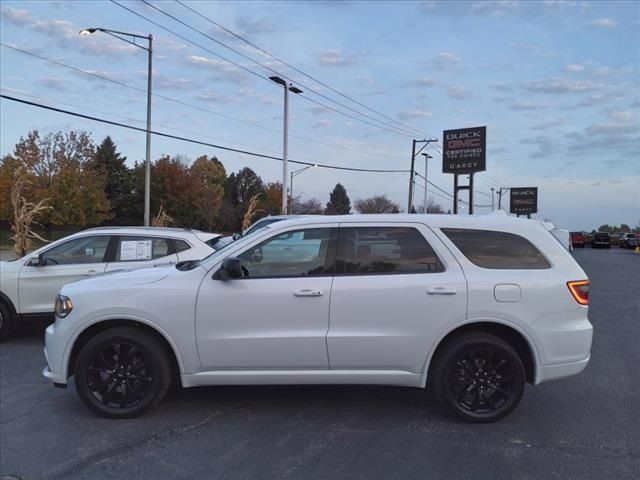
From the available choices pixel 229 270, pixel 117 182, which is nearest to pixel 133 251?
pixel 229 270

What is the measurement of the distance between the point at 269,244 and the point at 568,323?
8.53ft

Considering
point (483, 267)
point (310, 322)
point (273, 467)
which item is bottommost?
point (273, 467)

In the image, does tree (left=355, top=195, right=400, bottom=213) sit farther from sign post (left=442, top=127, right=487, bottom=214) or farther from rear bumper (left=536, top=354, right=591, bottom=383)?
rear bumper (left=536, top=354, right=591, bottom=383)

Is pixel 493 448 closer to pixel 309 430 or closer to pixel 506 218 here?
pixel 309 430

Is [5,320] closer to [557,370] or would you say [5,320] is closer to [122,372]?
[122,372]

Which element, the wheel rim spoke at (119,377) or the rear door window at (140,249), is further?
the rear door window at (140,249)

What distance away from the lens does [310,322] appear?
468 cm

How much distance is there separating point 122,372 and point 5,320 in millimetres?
4079

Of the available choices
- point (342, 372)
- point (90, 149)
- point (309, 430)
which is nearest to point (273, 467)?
point (309, 430)

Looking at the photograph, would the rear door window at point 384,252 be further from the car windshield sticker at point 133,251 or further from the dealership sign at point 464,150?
the dealership sign at point 464,150

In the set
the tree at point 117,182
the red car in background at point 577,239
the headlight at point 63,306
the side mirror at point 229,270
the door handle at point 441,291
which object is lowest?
the headlight at point 63,306

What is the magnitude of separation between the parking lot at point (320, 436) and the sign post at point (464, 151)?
123ft

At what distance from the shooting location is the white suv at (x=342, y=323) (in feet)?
15.3

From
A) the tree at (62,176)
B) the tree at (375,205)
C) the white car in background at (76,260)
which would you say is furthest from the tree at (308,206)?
the white car in background at (76,260)
